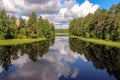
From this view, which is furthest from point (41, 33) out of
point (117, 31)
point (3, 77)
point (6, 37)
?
point (3, 77)

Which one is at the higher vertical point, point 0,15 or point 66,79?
point 0,15

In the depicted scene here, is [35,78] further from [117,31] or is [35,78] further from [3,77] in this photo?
[117,31]

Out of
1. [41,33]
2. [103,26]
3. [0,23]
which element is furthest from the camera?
[41,33]

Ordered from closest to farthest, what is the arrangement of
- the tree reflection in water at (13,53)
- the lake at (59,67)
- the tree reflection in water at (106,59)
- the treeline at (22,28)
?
the lake at (59,67) → the tree reflection in water at (106,59) → the tree reflection in water at (13,53) → the treeline at (22,28)

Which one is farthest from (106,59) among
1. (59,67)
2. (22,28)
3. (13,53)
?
(22,28)

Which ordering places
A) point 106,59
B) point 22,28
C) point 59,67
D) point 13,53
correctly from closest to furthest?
point 59,67 → point 106,59 → point 13,53 → point 22,28

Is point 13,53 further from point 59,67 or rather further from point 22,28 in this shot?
point 22,28

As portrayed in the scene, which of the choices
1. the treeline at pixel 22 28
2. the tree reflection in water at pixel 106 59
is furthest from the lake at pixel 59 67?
the treeline at pixel 22 28

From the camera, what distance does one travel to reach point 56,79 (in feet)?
68.0

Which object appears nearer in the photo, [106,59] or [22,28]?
[106,59]

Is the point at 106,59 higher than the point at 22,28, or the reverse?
the point at 22,28

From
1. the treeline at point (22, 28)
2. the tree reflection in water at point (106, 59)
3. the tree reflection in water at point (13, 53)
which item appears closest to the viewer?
the tree reflection in water at point (106, 59)

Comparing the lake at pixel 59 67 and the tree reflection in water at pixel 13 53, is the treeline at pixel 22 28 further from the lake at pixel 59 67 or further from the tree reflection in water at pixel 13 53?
the lake at pixel 59 67

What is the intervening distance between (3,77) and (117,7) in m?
78.8
